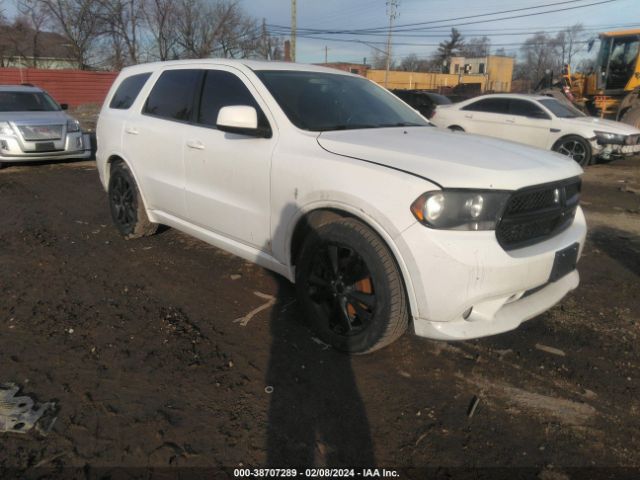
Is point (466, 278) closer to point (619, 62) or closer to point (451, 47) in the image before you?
point (619, 62)

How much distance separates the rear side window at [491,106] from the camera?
11.6 metres

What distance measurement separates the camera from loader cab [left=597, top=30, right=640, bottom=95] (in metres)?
15.3

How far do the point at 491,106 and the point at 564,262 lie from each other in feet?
32.0

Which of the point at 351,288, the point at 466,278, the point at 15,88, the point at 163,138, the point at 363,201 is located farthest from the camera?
the point at 15,88

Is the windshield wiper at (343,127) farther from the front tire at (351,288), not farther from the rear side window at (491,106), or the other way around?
the rear side window at (491,106)

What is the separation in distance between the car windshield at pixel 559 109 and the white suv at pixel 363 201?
808 cm

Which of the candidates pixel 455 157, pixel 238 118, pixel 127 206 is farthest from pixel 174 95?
pixel 455 157

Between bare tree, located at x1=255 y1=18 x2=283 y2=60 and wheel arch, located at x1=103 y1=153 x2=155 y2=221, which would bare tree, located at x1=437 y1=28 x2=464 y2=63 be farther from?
wheel arch, located at x1=103 y1=153 x2=155 y2=221

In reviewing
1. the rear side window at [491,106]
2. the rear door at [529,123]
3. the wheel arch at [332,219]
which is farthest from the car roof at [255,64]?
the rear side window at [491,106]

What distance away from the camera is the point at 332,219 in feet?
10.2

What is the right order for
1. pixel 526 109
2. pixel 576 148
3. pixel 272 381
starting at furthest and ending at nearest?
1. pixel 526 109
2. pixel 576 148
3. pixel 272 381

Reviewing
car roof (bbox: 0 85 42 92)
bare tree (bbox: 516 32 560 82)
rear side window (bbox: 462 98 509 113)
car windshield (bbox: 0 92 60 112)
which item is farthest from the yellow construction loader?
bare tree (bbox: 516 32 560 82)

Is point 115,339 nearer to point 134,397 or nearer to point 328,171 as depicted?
point 134,397

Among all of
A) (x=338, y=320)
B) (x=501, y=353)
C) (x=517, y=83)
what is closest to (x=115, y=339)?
(x=338, y=320)
